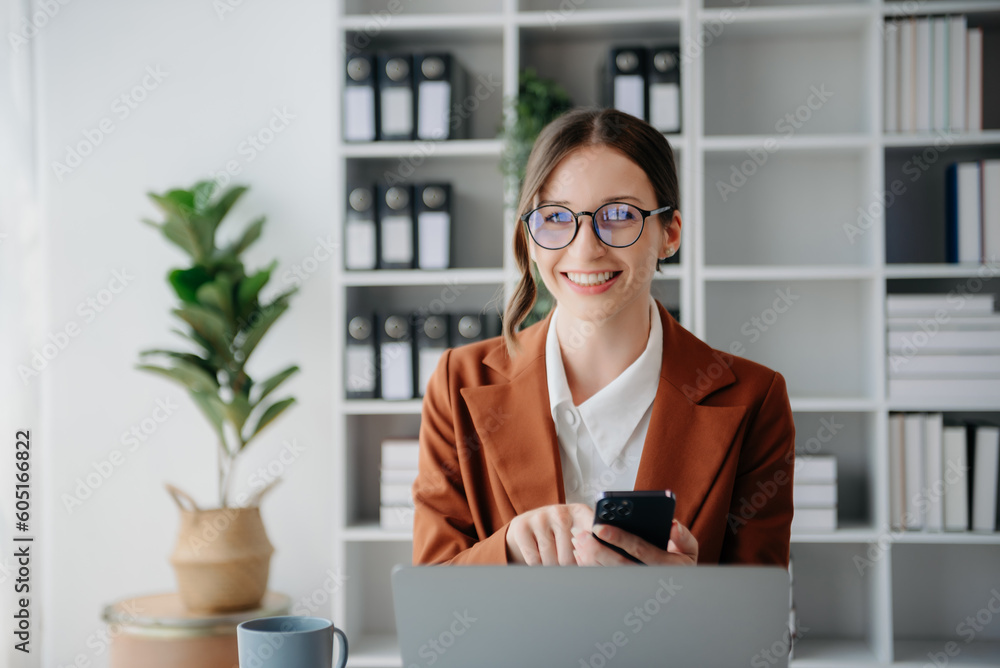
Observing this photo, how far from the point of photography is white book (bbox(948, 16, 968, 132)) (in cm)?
249

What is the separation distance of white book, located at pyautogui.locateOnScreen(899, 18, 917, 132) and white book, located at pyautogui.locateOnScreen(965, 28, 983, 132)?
158mm

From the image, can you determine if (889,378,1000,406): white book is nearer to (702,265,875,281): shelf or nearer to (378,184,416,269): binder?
(702,265,875,281): shelf

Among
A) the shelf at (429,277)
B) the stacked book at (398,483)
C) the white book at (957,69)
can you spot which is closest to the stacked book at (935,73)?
the white book at (957,69)

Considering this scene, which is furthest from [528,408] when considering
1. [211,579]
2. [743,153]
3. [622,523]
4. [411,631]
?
[743,153]

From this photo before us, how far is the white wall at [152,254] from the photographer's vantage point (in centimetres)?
296

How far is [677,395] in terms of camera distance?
4.44ft

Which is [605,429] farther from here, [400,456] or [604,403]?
[400,456]

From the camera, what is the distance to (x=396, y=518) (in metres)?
2.59

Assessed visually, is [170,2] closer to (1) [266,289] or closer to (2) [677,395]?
(1) [266,289]

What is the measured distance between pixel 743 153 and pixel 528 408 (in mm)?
1730

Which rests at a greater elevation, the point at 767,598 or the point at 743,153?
the point at 743,153

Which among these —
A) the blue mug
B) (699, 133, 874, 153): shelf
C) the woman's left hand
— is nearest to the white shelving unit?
(699, 133, 874, 153): shelf

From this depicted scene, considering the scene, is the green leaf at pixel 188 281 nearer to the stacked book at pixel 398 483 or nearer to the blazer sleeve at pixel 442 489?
the stacked book at pixel 398 483

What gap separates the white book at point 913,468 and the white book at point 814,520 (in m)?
0.23
